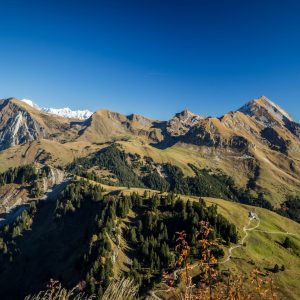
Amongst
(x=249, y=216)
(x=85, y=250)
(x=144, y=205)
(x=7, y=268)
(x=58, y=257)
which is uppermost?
(x=249, y=216)

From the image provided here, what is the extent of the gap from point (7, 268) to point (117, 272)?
239 feet

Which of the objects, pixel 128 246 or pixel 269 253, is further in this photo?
pixel 128 246

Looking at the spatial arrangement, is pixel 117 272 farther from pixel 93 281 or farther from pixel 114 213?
pixel 114 213

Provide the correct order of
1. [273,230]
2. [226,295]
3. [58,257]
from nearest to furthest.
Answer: [226,295] < [58,257] < [273,230]

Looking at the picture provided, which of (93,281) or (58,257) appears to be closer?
(93,281)

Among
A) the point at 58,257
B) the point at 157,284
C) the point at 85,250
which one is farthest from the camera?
the point at 58,257

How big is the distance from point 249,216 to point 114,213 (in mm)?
77940

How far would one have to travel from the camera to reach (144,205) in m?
196

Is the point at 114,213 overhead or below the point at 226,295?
below

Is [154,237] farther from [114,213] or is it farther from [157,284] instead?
[157,284]

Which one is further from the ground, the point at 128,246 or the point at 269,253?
the point at 269,253

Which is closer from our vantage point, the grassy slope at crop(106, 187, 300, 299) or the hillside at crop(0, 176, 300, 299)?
the grassy slope at crop(106, 187, 300, 299)

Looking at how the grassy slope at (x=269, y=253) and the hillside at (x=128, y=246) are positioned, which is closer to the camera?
the grassy slope at (x=269, y=253)

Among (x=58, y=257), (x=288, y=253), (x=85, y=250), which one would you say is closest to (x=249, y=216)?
(x=288, y=253)
